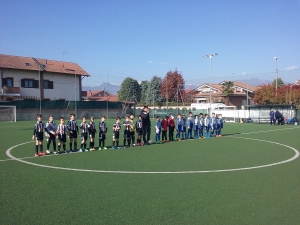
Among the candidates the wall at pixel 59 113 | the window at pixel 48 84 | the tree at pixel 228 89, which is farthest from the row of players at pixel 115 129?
the tree at pixel 228 89

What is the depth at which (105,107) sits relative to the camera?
44781 mm

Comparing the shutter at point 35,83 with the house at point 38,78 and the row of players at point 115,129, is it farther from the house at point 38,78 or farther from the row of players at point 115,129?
the row of players at point 115,129

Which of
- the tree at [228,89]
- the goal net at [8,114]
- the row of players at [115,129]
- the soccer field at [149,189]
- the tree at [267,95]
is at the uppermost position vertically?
the tree at [228,89]

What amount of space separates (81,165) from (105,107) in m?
35.2

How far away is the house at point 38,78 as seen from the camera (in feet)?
135

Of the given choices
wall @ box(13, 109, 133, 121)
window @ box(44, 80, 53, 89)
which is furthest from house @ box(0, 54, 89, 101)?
wall @ box(13, 109, 133, 121)

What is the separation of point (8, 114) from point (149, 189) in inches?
1280

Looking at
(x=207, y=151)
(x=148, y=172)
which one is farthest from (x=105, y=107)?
(x=148, y=172)

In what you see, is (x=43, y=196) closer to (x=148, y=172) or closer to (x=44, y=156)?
(x=148, y=172)

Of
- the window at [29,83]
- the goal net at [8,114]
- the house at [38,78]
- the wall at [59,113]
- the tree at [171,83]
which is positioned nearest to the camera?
the goal net at [8,114]

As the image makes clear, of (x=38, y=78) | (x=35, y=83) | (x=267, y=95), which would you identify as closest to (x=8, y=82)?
(x=35, y=83)

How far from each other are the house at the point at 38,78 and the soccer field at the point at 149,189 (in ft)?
109

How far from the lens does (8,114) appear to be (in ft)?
113

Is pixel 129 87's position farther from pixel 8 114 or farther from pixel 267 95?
pixel 8 114
